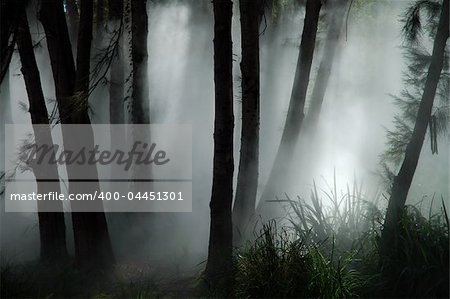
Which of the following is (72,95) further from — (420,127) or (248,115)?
(420,127)

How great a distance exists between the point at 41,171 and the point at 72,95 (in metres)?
1.62

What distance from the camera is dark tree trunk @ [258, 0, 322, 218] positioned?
9.59 meters

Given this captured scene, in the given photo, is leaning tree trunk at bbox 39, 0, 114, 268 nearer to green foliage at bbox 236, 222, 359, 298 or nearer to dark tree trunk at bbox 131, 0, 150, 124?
dark tree trunk at bbox 131, 0, 150, 124

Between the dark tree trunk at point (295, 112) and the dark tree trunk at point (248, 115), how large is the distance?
95cm

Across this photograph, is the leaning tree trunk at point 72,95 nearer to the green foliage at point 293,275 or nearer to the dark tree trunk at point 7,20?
the dark tree trunk at point 7,20

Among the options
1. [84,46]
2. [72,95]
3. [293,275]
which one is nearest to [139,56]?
[84,46]

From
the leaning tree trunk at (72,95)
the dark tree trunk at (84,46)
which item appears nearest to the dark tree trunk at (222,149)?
the leaning tree trunk at (72,95)

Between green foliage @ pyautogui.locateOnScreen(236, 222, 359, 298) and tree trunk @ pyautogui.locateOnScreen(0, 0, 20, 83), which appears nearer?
green foliage @ pyautogui.locateOnScreen(236, 222, 359, 298)

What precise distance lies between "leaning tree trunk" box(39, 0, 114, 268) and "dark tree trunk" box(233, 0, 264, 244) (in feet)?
7.21

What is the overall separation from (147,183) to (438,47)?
5826 mm

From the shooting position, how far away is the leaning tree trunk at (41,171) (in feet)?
28.8

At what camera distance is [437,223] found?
22.7 feet
